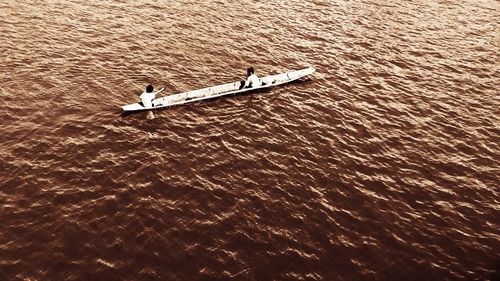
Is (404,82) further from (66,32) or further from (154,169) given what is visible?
(66,32)

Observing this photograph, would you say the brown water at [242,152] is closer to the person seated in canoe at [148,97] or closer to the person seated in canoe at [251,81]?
the person seated in canoe at [148,97]

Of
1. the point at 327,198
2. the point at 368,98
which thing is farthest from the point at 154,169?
the point at 368,98

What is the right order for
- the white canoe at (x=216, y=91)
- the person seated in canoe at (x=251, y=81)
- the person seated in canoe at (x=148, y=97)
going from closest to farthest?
the person seated in canoe at (x=148, y=97), the white canoe at (x=216, y=91), the person seated in canoe at (x=251, y=81)

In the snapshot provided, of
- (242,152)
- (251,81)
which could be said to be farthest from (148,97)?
(251,81)

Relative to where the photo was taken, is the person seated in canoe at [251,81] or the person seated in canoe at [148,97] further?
the person seated in canoe at [251,81]

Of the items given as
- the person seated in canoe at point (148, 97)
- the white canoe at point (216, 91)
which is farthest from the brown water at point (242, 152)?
the person seated in canoe at point (148, 97)

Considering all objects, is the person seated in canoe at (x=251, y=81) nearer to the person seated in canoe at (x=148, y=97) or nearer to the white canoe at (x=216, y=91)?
the white canoe at (x=216, y=91)

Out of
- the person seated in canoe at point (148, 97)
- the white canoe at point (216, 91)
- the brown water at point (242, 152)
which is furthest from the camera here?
the white canoe at point (216, 91)

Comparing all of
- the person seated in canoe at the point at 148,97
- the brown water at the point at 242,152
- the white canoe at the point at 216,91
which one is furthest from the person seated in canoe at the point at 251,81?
the person seated in canoe at the point at 148,97

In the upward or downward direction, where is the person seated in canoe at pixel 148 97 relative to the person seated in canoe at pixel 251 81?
downward
